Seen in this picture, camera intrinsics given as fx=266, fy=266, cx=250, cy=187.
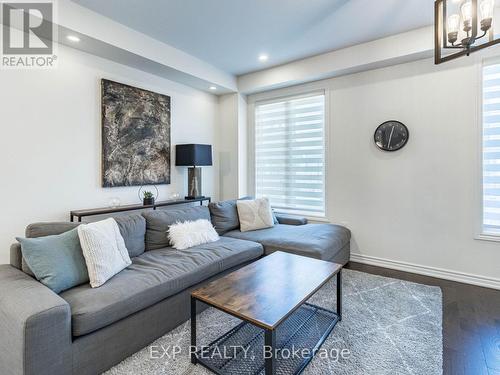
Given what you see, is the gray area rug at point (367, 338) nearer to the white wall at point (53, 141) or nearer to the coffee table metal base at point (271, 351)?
the coffee table metal base at point (271, 351)

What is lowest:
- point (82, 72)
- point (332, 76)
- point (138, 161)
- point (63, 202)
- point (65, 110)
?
point (63, 202)

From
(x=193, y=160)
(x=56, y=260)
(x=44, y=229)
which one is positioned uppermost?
(x=193, y=160)

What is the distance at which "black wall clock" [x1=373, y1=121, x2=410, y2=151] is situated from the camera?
3.32 metres

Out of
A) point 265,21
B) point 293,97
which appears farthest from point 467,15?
point 293,97

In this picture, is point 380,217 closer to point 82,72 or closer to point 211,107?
point 211,107

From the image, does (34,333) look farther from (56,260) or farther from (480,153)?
(480,153)

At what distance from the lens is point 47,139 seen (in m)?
2.65

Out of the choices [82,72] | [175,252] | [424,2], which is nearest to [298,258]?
[175,252]

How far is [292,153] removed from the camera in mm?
4281

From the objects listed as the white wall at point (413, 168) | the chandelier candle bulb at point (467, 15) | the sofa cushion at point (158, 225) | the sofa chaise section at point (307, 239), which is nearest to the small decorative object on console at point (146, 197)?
the sofa cushion at point (158, 225)

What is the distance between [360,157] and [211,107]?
2.57m

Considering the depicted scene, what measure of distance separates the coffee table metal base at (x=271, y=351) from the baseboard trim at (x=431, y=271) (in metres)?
1.64

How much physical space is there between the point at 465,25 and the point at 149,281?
→ 258 cm

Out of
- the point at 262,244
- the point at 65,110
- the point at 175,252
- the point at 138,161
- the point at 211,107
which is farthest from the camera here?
the point at 211,107
